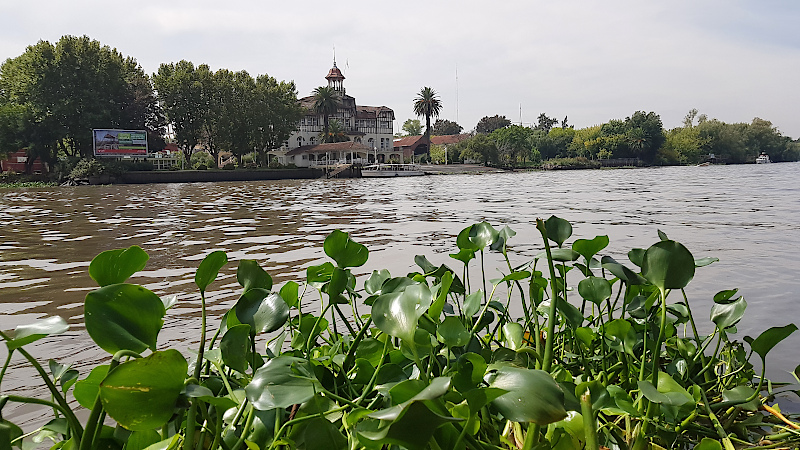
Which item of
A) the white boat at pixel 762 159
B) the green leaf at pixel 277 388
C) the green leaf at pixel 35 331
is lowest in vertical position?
the green leaf at pixel 277 388

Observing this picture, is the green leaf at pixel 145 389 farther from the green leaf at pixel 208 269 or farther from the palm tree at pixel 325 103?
the palm tree at pixel 325 103

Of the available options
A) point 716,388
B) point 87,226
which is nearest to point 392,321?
point 716,388

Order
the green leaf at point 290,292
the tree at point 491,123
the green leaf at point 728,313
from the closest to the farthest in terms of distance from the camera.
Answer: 1. the green leaf at point 290,292
2. the green leaf at point 728,313
3. the tree at point 491,123

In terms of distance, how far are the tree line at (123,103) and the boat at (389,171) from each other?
7.86 m

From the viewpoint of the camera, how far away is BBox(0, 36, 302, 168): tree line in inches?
1398

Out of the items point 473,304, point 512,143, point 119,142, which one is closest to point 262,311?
point 473,304

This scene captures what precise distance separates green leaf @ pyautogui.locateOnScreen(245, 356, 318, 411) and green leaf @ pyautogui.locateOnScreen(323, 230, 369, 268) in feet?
1.77

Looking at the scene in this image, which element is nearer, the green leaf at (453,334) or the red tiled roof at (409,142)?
the green leaf at (453,334)

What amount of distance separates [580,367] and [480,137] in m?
63.2

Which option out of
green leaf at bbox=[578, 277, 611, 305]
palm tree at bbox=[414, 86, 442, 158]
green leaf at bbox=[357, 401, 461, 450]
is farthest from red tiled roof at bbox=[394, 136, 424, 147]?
green leaf at bbox=[357, 401, 461, 450]

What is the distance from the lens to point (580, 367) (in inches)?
→ 60.6

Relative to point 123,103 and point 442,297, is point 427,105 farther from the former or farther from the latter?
point 442,297

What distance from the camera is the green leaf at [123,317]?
742 mm

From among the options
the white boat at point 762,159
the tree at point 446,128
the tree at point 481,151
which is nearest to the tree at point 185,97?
the tree at point 481,151
